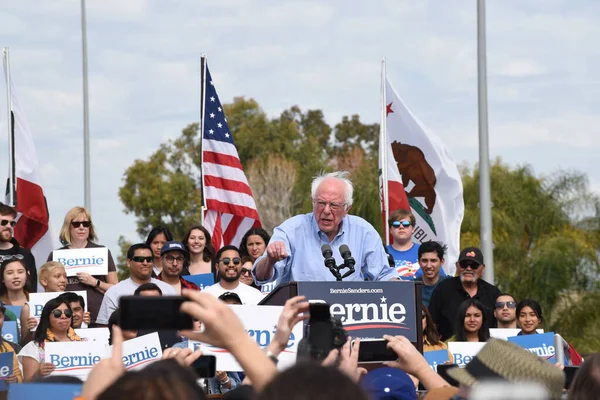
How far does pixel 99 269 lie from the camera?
A: 38.2 feet

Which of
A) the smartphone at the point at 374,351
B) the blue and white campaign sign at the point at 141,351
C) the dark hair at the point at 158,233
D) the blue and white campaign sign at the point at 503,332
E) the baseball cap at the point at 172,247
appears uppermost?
the dark hair at the point at 158,233

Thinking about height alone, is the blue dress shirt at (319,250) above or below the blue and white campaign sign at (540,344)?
above

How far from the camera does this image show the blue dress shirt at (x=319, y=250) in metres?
7.88

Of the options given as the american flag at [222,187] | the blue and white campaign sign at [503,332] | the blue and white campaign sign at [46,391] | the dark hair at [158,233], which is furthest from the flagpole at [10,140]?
the blue and white campaign sign at [46,391]

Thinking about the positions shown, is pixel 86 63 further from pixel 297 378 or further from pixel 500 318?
pixel 297 378

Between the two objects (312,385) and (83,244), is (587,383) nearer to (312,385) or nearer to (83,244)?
(312,385)

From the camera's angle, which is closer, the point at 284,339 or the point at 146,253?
the point at 284,339

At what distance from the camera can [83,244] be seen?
11.8m

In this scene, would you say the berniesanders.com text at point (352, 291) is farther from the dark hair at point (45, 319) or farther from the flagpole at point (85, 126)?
the flagpole at point (85, 126)

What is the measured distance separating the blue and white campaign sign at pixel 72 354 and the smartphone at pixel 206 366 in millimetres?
2286

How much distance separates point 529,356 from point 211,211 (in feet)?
41.8

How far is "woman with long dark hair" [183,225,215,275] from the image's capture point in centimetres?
1241

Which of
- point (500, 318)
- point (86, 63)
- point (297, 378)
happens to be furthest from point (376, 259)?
point (86, 63)

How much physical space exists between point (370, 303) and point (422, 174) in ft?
36.1
